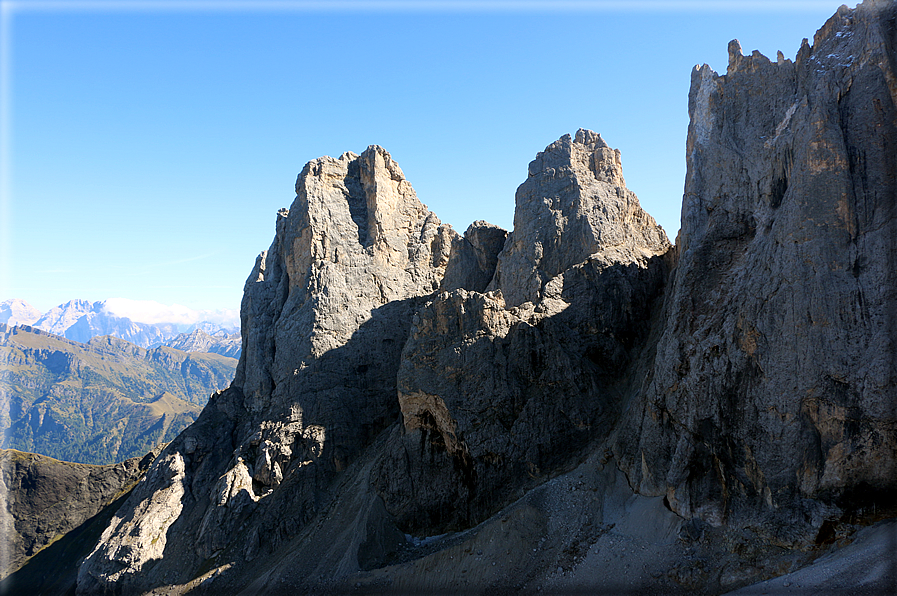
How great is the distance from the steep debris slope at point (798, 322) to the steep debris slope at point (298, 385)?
26490 mm

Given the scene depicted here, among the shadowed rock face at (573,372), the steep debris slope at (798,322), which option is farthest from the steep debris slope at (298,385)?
the steep debris slope at (798,322)

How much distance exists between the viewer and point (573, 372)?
37312 mm

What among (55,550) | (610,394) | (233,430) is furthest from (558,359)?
(55,550)

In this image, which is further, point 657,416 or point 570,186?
point 570,186

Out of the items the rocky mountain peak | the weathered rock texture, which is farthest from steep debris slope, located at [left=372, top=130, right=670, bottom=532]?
the weathered rock texture

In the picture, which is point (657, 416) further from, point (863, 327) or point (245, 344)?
point (245, 344)

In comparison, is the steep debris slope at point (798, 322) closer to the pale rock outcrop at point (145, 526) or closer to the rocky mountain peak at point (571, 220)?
the rocky mountain peak at point (571, 220)

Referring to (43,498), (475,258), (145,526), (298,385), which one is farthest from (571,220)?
(43,498)

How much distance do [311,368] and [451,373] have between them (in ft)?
53.4

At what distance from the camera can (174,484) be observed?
45000 millimetres

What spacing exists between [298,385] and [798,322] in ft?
125

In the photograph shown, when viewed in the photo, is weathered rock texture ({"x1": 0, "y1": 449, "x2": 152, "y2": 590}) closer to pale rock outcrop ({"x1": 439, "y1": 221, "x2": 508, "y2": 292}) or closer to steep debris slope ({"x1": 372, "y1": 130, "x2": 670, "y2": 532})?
pale rock outcrop ({"x1": 439, "y1": 221, "x2": 508, "y2": 292})

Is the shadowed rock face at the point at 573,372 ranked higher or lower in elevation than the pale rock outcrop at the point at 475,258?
lower

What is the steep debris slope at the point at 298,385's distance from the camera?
4138 centimetres
